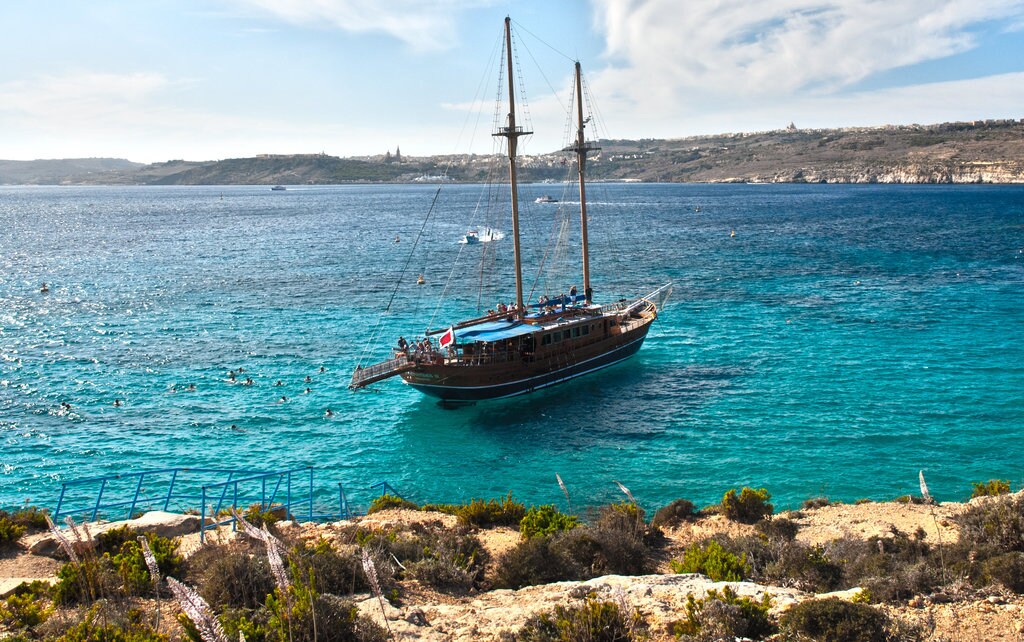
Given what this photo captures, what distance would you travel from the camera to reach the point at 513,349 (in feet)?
112

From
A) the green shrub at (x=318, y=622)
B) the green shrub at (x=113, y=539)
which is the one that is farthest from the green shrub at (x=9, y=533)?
the green shrub at (x=318, y=622)

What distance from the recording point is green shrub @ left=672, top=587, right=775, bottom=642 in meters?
9.91

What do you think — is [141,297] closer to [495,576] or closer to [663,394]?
[663,394]

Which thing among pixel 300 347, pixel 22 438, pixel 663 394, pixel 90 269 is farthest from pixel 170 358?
pixel 90 269

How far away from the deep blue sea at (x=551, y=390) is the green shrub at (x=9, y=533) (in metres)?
8.97

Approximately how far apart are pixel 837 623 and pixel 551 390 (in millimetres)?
26026

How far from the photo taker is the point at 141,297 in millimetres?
57594

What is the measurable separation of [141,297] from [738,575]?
56.7m

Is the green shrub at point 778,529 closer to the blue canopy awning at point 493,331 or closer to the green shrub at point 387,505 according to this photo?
the green shrub at point 387,505

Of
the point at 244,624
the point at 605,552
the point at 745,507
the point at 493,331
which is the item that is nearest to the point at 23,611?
the point at 244,624

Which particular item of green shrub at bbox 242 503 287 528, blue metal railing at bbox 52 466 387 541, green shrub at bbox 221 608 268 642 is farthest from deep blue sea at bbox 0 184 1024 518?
green shrub at bbox 221 608 268 642

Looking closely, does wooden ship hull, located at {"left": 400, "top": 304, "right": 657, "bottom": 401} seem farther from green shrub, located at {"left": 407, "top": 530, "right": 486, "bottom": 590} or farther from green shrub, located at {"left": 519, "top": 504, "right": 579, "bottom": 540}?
green shrub, located at {"left": 407, "top": 530, "right": 486, "bottom": 590}

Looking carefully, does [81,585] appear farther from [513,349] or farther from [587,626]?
[513,349]

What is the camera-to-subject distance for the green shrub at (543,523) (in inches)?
647
